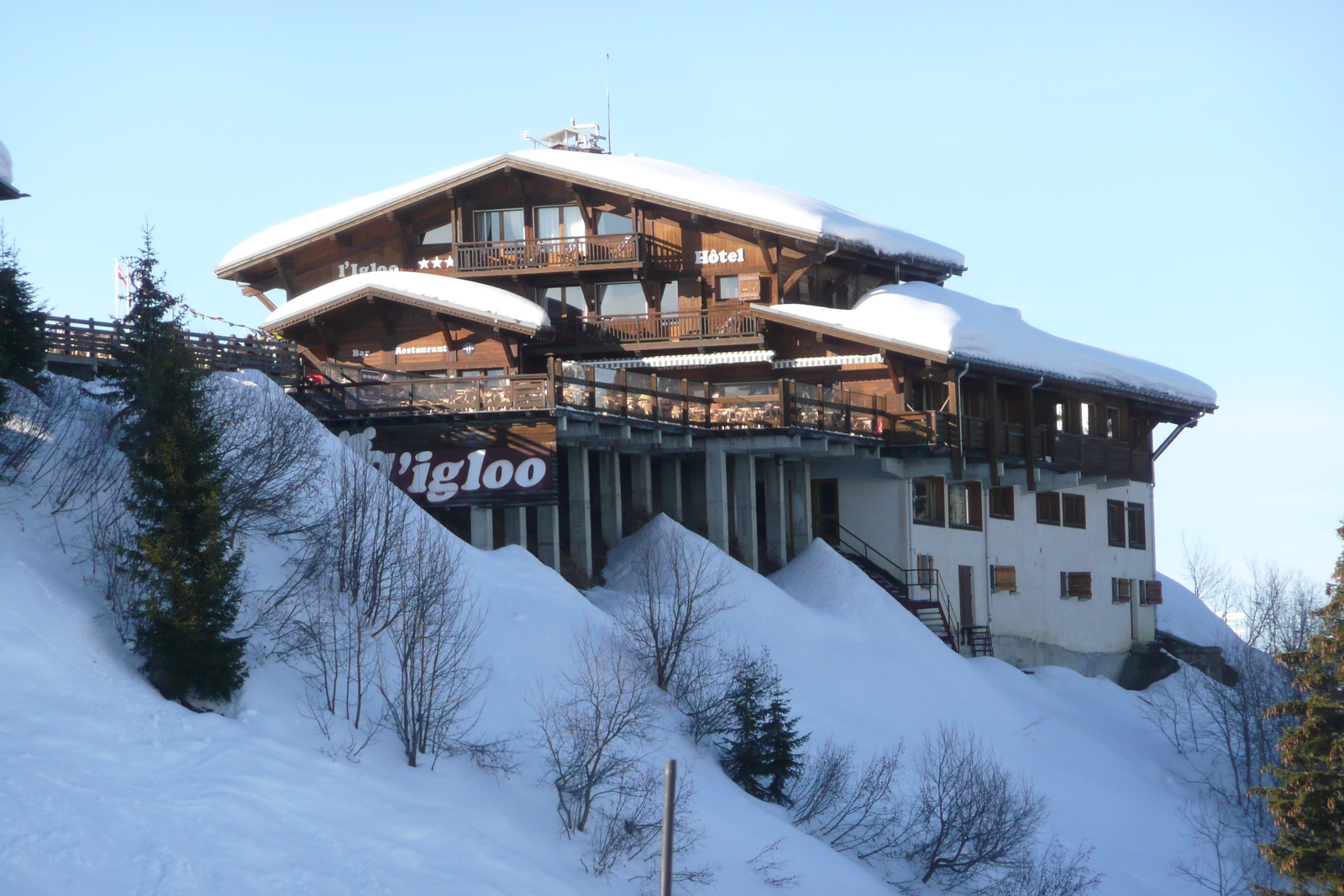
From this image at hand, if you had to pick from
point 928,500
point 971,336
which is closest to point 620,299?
point 971,336

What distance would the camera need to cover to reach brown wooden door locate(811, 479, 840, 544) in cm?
4112

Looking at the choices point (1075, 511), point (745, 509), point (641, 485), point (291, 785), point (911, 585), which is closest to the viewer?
point (291, 785)

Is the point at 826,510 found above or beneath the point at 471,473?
beneath

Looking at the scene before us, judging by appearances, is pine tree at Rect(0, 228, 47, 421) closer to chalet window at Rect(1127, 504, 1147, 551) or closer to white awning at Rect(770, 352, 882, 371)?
white awning at Rect(770, 352, 882, 371)

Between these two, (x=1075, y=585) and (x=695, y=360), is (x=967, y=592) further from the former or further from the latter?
(x=695, y=360)

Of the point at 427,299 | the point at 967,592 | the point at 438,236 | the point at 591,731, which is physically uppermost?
the point at 438,236

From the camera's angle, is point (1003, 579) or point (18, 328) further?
point (1003, 579)

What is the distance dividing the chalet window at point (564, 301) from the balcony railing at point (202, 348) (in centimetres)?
1027

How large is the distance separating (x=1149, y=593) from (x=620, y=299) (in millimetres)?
21484

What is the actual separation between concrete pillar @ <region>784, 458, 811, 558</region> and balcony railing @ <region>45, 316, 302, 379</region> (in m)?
13.6

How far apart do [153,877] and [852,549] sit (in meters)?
26.8

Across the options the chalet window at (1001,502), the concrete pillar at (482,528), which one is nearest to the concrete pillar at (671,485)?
the concrete pillar at (482,528)

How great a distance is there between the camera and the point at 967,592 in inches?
1661

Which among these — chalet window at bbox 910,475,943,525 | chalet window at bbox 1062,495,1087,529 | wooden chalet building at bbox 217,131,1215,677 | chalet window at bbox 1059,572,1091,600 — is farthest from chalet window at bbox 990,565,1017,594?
chalet window at bbox 1062,495,1087,529
